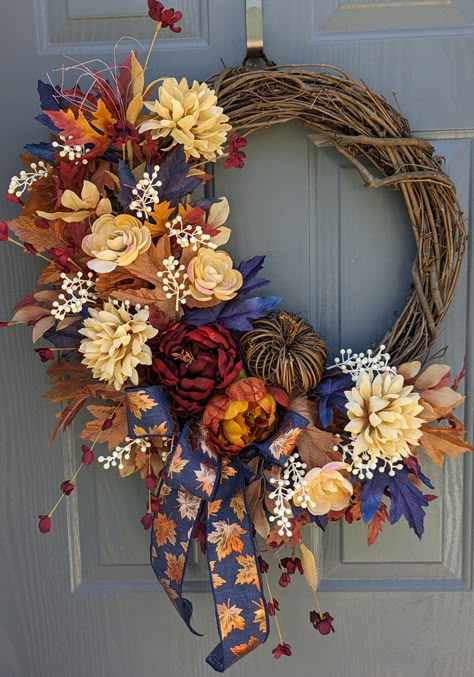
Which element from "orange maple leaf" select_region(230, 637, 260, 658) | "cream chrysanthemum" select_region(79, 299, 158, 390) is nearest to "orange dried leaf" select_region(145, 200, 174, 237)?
"cream chrysanthemum" select_region(79, 299, 158, 390)

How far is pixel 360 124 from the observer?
2.69 ft

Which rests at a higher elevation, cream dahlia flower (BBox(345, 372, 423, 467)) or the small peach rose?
cream dahlia flower (BBox(345, 372, 423, 467))

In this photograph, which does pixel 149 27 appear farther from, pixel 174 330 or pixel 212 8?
pixel 174 330

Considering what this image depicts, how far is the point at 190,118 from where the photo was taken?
29.4 inches

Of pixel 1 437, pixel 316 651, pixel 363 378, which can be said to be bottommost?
pixel 316 651

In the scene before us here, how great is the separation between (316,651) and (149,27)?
1.00 meters

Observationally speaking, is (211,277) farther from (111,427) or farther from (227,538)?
(227,538)

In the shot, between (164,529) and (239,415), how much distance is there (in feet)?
0.70

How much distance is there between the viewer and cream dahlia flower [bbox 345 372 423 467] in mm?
759

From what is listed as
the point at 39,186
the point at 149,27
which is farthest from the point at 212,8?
the point at 39,186

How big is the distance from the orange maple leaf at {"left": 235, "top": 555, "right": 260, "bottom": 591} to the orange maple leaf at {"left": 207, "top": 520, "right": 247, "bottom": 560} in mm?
14

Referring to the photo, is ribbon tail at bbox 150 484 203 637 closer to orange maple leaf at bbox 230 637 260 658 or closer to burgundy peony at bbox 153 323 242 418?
orange maple leaf at bbox 230 637 260 658

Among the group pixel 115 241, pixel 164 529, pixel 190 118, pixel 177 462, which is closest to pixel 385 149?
pixel 190 118

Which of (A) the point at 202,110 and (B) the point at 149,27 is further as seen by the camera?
(B) the point at 149,27
